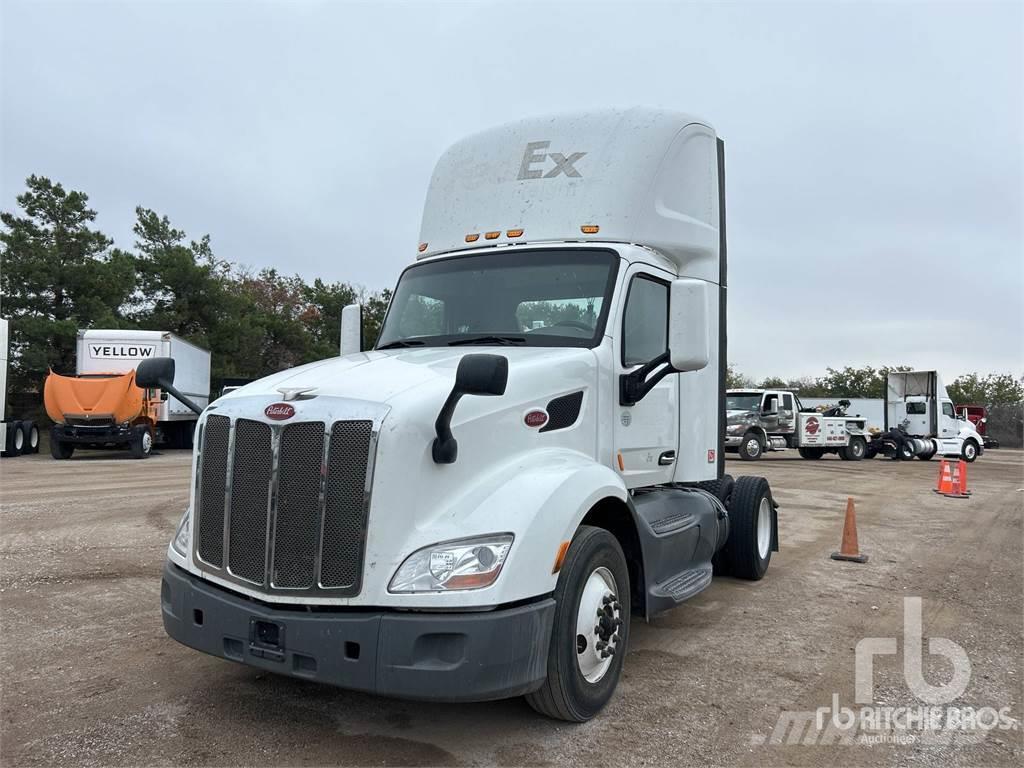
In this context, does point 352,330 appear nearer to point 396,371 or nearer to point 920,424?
point 396,371

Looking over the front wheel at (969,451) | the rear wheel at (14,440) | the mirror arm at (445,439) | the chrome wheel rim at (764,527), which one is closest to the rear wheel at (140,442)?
the rear wheel at (14,440)

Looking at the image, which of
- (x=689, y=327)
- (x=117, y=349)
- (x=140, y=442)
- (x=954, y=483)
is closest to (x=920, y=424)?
(x=954, y=483)

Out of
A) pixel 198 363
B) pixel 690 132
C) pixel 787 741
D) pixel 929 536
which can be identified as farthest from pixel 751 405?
pixel 787 741

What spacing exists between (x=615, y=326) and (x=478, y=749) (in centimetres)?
249

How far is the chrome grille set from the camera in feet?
11.1

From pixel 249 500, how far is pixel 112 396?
19030mm

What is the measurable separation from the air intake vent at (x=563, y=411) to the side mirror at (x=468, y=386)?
2.54 feet

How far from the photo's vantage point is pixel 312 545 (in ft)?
11.3

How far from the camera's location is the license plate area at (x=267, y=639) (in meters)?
3.36

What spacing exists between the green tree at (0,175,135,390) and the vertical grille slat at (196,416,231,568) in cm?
2663

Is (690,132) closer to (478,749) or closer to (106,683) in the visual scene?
(478,749)

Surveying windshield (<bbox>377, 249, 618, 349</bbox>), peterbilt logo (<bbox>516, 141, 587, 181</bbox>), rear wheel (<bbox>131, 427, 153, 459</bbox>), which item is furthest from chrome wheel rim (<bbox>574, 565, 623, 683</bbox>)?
rear wheel (<bbox>131, 427, 153, 459</bbox>)

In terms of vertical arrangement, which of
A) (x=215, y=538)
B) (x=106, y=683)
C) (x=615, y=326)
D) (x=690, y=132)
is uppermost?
(x=690, y=132)

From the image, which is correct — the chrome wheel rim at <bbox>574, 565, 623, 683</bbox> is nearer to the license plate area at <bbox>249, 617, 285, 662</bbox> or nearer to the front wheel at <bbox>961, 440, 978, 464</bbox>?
the license plate area at <bbox>249, 617, 285, 662</bbox>
